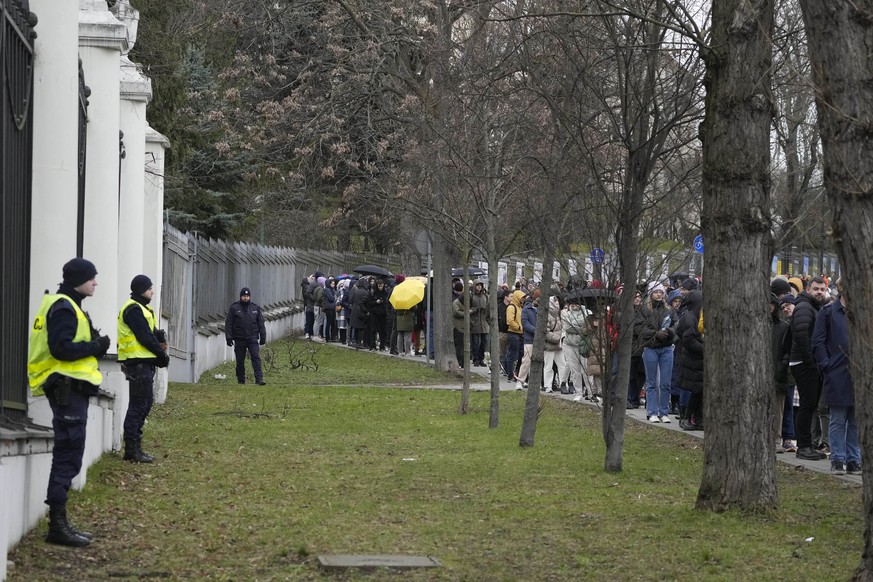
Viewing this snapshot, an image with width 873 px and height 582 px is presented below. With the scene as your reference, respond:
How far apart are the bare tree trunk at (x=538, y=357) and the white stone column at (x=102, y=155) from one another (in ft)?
14.4

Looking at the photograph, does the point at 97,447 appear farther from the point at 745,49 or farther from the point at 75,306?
the point at 745,49

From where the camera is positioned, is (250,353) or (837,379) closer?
(837,379)

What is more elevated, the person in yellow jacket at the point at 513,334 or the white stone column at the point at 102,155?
the white stone column at the point at 102,155

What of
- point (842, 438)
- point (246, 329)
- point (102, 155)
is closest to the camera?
point (842, 438)

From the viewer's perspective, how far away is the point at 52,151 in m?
10.7

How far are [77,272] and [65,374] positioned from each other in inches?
26.9

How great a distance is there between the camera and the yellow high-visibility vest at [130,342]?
45.8ft

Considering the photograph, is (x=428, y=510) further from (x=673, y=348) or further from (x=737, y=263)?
(x=673, y=348)

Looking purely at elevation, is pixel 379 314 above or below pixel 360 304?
below

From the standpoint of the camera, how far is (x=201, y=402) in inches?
835

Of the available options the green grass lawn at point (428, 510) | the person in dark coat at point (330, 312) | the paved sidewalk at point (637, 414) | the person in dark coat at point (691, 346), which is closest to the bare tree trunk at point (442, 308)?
the paved sidewalk at point (637, 414)

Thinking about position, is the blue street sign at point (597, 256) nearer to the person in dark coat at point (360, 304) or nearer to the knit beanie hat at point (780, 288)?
the knit beanie hat at point (780, 288)

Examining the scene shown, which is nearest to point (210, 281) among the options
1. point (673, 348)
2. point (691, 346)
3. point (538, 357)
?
point (673, 348)

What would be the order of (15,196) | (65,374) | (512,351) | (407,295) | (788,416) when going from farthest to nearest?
(407,295) < (512,351) < (788,416) < (15,196) < (65,374)
